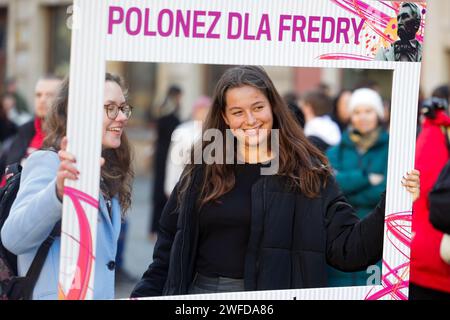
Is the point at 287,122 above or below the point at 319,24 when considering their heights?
below

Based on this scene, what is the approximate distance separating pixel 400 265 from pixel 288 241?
37 centimetres

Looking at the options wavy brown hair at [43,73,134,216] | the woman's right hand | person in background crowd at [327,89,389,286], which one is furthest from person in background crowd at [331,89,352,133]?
the woman's right hand

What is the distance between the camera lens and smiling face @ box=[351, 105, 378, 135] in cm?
567

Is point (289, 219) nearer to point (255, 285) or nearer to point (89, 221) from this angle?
point (255, 285)

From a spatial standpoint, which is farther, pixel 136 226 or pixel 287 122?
pixel 136 226

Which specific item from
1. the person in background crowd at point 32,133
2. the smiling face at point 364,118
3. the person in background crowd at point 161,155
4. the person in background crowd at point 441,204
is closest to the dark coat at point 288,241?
the person in background crowd at point 441,204

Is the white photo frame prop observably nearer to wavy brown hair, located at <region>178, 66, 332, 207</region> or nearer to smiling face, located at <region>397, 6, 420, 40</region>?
smiling face, located at <region>397, 6, 420, 40</region>

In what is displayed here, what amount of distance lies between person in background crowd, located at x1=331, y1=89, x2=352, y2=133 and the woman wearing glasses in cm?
442

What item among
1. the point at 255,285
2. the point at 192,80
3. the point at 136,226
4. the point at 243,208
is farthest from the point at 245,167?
the point at 192,80

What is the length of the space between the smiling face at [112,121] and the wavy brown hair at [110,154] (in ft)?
0.36

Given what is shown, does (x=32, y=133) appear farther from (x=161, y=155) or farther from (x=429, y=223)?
(x=161, y=155)

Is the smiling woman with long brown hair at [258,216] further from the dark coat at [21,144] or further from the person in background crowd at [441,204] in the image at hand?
the dark coat at [21,144]

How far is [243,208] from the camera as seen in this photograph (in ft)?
10.0
